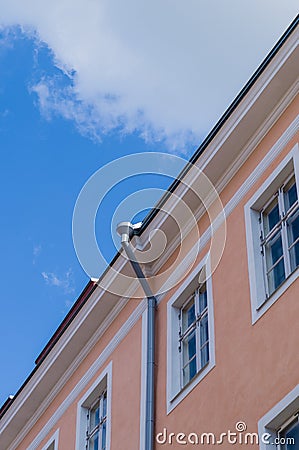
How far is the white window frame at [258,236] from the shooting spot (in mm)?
11641

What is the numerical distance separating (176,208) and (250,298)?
2704 mm

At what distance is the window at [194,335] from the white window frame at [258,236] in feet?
4.23

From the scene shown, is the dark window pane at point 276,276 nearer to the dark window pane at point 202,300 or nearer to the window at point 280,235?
the window at point 280,235

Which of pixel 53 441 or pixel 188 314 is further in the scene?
pixel 53 441

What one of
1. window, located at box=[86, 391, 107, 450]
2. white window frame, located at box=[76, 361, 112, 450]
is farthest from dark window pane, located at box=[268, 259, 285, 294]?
window, located at box=[86, 391, 107, 450]

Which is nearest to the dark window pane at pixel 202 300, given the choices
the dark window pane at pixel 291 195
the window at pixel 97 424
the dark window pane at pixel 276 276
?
the dark window pane at pixel 276 276

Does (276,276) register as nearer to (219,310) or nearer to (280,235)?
(280,235)

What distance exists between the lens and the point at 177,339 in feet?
46.2

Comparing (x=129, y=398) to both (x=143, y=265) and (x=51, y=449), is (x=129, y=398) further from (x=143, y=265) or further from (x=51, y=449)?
(x=51, y=449)

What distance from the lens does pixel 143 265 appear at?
15320 mm

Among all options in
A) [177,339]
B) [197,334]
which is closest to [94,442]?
[177,339]
